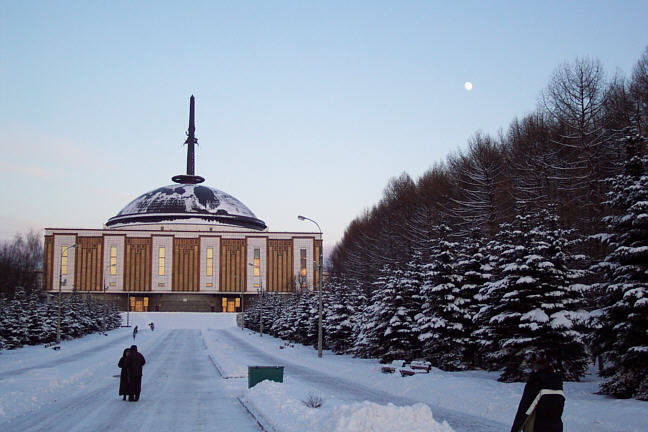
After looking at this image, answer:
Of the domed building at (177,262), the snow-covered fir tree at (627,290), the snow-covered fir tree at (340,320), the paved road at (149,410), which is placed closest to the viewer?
the paved road at (149,410)

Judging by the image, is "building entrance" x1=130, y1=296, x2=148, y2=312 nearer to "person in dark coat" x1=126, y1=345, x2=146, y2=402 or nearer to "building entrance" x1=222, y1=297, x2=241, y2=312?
"building entrance" x1=222, y1=297, x2=241, y2=312

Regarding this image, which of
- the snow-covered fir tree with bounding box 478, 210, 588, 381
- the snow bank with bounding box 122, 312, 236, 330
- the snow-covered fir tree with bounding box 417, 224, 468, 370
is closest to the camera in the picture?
the snow-covered fir tree with bounding box 478, 210, 588, 381

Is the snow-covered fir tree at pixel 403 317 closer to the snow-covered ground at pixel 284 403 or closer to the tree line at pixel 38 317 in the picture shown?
the snow-covered ground at pixel 284 403

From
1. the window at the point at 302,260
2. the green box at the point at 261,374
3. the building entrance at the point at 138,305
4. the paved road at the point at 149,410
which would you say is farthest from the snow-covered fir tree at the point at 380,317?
the building entrance at the point at 138,305

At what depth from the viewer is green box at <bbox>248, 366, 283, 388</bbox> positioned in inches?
754

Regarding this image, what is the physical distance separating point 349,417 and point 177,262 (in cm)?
11822

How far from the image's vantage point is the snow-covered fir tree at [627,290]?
1523 centimetres

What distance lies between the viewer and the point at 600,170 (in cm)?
3503

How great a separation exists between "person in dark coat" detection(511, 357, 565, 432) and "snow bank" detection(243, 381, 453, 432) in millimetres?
2916

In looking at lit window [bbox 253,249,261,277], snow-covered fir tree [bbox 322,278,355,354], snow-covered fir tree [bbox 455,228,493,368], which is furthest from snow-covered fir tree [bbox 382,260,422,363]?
lit window [bbox 253,249,261,277]

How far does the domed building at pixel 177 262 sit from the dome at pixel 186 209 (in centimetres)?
47

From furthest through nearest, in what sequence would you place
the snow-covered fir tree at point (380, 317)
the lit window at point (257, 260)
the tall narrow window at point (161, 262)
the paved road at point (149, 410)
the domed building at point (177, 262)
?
the lit window at point (257, 260), the tall narrow window at point (161, 262), the domed building at point (177, 262), the snow-covered fir tree at point (380, 317), the paved road at point (149, 410)

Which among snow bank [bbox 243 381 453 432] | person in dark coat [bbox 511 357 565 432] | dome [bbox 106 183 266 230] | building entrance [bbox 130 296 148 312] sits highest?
dome [bbox 106 183 266 230]

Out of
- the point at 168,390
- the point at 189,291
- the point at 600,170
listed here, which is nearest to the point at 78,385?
the point at 168,390
